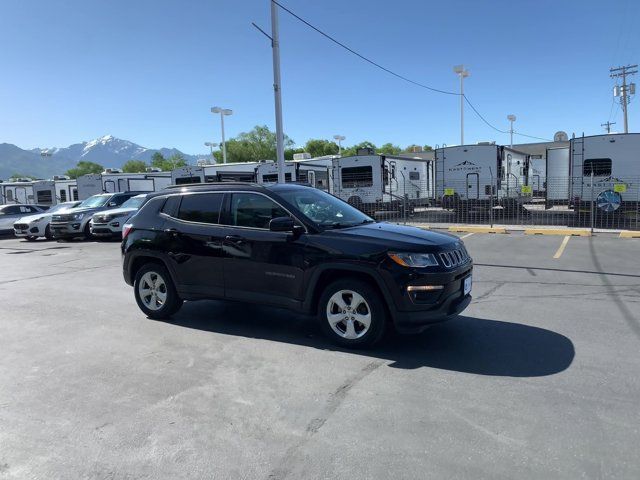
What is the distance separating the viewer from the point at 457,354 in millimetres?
4754

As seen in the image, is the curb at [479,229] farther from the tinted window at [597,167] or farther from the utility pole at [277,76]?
the utility pole at [277,76]

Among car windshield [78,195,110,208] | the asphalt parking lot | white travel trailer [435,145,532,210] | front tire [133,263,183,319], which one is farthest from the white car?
white travel trailer [435,145,532,210]

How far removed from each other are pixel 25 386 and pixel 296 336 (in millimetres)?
2634

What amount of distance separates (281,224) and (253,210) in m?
0.69

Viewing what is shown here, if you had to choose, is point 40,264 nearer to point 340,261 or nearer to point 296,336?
point 296,336

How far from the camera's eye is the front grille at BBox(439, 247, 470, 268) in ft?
15.6

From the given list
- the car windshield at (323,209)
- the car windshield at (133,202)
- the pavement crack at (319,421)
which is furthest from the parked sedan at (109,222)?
the pavement crack at (319,421)

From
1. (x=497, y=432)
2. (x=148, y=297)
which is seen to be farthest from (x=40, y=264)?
(x=497, y=432)

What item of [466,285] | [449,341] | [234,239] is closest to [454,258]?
[466,285]

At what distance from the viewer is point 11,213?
21703 mm

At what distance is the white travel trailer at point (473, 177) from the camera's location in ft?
65.1

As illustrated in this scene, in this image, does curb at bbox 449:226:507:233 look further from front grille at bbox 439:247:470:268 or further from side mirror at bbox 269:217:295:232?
side mirror at bbox 269:217:295:232

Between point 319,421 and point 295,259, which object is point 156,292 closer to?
point 295,259

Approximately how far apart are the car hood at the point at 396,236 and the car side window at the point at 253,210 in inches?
29.1
